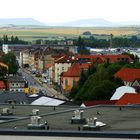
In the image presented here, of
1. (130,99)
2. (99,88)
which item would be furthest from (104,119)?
(99,88)

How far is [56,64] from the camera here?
67500mm

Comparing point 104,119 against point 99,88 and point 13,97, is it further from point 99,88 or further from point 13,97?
point 99,88

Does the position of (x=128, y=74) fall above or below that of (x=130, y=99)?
below

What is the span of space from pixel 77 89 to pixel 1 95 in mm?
10769

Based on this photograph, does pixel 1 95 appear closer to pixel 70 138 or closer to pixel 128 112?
pixel 128 112

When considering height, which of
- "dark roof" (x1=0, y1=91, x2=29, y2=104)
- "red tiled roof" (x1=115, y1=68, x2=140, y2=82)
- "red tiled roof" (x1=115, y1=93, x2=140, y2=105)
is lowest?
"red tiled roof" (x1=115, y1=68, x2=140, y2=82)

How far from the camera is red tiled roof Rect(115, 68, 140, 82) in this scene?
143ft

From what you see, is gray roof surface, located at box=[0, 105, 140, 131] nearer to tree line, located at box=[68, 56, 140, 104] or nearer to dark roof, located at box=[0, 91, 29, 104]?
dark roof, located at box=[0, 91, 29, 104]

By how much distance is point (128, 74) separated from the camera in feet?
145

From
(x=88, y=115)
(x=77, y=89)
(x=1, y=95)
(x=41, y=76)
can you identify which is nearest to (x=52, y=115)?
(x=88, y=115)

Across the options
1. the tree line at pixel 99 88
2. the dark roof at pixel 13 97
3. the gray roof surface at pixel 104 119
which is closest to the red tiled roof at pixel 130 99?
the dark roof at pixel 13 97

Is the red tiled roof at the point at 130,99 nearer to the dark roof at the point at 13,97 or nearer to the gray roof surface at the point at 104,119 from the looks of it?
the dark roof at the point at 13,97

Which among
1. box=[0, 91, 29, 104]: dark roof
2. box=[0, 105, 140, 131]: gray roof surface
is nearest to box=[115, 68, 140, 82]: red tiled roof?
box=[0, 91, 29, 104]: dark roof

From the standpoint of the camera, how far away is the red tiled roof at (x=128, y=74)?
1711 inches
